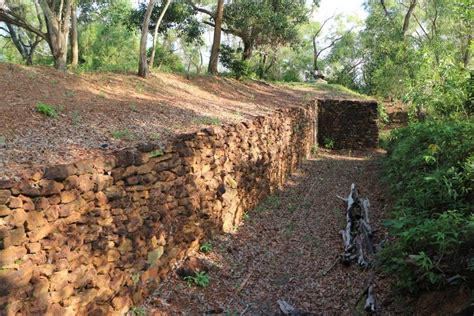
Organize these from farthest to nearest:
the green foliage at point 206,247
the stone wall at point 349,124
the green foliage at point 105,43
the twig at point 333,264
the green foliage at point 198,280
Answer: the green foliage at point 105,43 → the stone wall at point 349,124 → the green foliage at point 206,247 → the twig at point 333,264 → the green foliage at point 198,280

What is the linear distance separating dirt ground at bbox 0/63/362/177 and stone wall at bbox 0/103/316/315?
0.42 metres

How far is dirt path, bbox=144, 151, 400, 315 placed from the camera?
5480mm

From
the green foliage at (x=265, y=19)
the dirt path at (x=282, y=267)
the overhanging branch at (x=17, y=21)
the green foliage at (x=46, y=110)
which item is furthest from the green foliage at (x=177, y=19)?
the green foliage at (x=46, y=110)

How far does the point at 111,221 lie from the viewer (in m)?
4.83

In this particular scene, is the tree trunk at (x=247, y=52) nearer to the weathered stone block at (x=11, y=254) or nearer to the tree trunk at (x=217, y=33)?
the tree trunk at (x=217, y=33)

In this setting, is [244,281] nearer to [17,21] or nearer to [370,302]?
[370,302]

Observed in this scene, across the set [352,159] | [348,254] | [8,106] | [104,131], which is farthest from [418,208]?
[352,159]

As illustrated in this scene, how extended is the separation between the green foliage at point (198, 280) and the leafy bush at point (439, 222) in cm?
251

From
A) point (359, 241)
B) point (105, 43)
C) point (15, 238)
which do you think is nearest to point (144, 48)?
point (359, 241)

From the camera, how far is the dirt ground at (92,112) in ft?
16.6

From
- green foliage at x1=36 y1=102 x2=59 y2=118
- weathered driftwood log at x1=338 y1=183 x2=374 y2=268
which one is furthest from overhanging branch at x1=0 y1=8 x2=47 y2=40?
weathered driftwood log at x1=338 y1=183 x2=374 y2=268

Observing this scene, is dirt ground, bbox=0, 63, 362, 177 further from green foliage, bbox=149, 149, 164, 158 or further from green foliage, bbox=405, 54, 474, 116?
green foliage, bbox=405, 54, 474, 116

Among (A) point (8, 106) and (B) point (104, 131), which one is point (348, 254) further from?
(A) point (8, 106)

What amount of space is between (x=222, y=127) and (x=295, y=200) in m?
3.32
